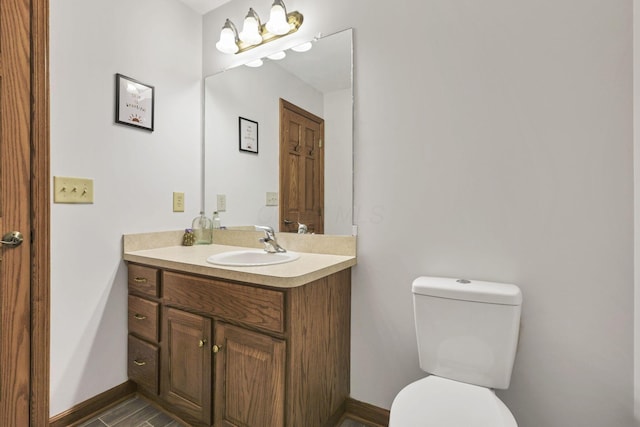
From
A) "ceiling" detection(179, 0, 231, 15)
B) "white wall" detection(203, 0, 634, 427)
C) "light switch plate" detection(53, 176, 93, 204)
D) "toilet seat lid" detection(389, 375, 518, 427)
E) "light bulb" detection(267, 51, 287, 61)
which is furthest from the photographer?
"ceiling" detection(179, 0, 231, 15)

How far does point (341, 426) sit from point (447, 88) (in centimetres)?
162

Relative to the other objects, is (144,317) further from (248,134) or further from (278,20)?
(278,20)

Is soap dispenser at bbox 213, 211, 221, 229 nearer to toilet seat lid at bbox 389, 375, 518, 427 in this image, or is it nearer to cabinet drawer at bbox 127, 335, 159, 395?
cabinet drawer at bbox 127, 335, 159, 395

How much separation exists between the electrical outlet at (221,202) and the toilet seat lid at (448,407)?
1.50m

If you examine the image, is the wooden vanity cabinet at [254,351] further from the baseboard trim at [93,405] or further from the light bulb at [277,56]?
the light bulb at [277,56]

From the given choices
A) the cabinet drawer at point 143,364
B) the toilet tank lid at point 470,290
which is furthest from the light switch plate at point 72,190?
the toilet tank lid at point 470,290

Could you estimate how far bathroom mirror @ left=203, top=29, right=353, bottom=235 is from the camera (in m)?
1.56

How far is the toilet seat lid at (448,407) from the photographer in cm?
90

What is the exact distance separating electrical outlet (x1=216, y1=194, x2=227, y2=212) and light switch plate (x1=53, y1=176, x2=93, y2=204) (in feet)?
2.28

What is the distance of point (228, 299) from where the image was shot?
1264 millimetres

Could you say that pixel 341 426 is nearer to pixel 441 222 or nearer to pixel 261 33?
pixel 441 222

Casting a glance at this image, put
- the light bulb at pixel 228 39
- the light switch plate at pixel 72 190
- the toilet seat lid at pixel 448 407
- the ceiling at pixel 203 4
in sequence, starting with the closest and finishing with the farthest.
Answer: the toilet seat lid at pixel 448 407
the light switch plate at pixel 72 190
the light bulb at pixel 228 39
the ceiling at pixel 203 4

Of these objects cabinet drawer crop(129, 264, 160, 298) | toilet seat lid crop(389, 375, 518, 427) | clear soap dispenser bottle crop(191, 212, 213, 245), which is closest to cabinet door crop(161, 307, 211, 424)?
cabinet drawer crop(129, 264, 160, 298)

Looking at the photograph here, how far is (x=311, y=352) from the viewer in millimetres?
1251
